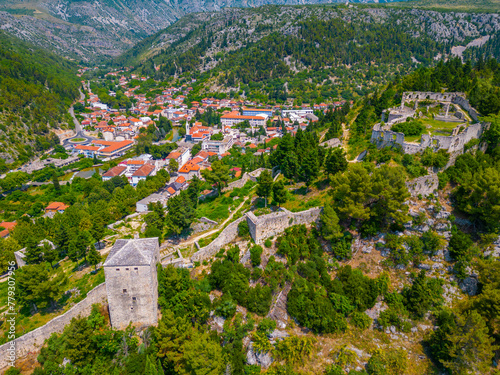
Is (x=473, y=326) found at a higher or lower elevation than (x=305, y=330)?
higher

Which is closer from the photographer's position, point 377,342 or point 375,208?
point 377,342

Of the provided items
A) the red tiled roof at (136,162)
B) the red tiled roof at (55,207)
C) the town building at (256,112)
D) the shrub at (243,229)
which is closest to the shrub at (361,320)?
the shrub at (243,229)

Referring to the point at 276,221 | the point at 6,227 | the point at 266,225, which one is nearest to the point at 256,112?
the point at 6,227

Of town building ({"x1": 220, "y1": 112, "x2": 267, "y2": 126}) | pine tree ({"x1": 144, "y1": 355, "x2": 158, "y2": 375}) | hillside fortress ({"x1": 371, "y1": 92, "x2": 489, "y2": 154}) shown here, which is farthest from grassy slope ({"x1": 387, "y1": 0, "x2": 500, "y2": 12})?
pine tree ({"x1": 144, "y1": 355, "x2": 158, "y2": 375})

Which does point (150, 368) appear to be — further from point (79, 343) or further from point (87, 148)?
point (87, 148)

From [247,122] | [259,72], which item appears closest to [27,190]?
[247,122]

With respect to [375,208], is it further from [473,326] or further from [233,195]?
[233,195]
